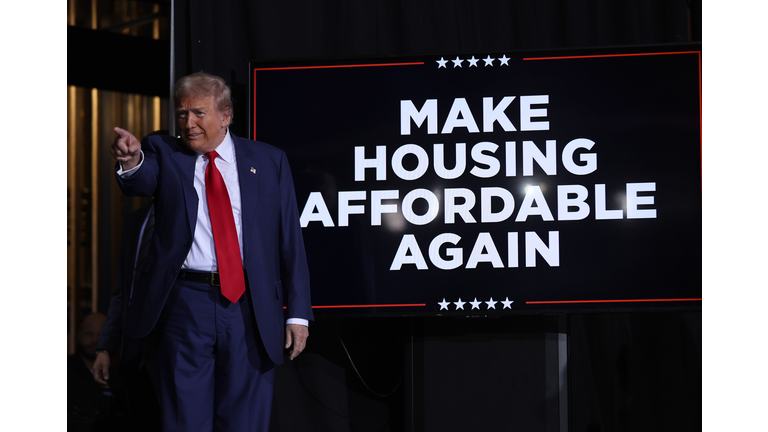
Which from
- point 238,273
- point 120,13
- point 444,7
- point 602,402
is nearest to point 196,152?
point 238,273

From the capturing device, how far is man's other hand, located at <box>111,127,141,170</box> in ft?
6.55

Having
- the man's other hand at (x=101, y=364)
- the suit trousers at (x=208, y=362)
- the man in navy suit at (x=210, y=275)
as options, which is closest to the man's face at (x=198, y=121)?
the man in navy suit at (x=210, y=275)

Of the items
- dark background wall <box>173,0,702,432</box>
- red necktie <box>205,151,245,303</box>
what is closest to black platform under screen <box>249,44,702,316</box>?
dark background wall <box>173,0,702,432</box>

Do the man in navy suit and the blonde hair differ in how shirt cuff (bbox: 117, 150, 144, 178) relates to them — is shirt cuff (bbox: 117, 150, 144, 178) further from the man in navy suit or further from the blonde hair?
the blonde hair

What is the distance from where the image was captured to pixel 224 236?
2.19 m

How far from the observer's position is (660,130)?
→ 108 inches

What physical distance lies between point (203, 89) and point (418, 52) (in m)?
1.22

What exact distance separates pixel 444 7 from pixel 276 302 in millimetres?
1679

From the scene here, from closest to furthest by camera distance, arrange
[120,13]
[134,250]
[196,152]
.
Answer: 1. [196,152]
2. [134,250]
3. [120,13]

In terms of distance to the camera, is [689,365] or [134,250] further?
[689,365]

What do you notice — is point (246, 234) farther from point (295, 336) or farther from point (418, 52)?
point (418, 52)

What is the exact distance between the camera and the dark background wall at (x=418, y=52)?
321 centimetres

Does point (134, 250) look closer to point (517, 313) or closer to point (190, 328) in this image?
point (190, 328)

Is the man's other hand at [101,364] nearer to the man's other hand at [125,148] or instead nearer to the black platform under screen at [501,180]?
the black platform under screen at [501,180]
